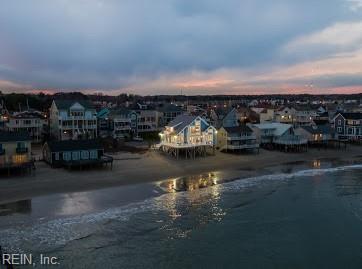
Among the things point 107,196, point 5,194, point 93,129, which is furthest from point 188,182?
point 93,129

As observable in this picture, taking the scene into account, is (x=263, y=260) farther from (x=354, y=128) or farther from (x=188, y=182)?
(x=354, y=128)

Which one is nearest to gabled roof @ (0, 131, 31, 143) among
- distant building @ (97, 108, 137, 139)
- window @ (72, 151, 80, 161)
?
window @ (72, 151, 80, 161)

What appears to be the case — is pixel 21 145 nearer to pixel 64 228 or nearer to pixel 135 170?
pixel 135 170

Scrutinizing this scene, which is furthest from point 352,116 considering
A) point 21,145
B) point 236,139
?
point 21,145

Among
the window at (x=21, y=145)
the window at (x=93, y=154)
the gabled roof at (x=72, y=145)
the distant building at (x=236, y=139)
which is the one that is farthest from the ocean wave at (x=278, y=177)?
the window at (x=21, y=145)

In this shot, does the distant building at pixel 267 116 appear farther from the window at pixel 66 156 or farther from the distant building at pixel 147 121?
the window at pixel 66 156
